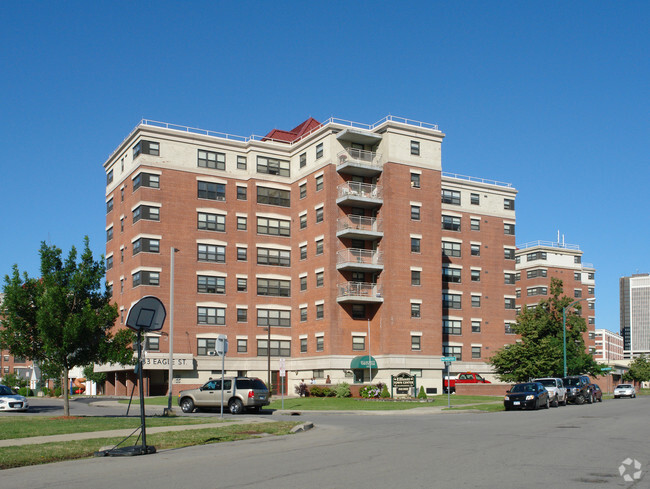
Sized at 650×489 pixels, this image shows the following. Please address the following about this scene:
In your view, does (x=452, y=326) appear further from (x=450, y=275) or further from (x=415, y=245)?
(x=415, y=245)

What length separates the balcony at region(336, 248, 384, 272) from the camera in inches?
2255

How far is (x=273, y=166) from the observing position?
64688 millimetres

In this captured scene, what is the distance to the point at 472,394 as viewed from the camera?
191 feet

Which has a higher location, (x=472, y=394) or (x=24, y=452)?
(x=24, y=452)

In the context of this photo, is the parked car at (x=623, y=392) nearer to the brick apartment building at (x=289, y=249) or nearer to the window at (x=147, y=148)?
the brick apartment building at (x=289, y=249)

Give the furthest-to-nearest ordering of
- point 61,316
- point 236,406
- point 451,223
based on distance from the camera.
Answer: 1. point 451,223
2. point 236,406
3. point 61,316

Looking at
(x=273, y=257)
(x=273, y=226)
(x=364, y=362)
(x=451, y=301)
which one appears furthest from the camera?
(x=451, y=301)

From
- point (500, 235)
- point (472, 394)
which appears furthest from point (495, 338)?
point (472, 394)

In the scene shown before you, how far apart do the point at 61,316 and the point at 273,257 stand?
35.7 metres

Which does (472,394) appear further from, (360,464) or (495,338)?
(360,464)

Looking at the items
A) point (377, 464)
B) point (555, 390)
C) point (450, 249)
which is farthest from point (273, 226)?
point (377, 464)

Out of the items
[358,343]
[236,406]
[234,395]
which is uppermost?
[358,343]

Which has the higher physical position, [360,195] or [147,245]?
[360,195]

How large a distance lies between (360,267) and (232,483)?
46.6 meters
